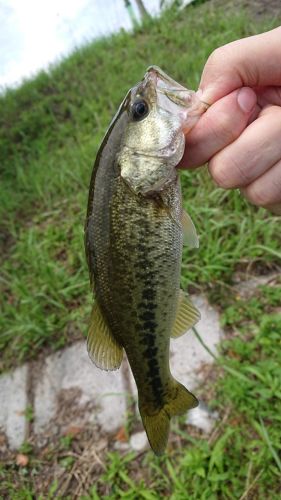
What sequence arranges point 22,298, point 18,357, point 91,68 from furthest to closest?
point 91,68 < point 22,298 < point 18,357

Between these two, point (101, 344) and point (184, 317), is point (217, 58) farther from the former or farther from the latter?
point (101, 344)

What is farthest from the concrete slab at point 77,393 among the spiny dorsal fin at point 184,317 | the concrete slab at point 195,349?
the spiny dorsal fin at point 184,317

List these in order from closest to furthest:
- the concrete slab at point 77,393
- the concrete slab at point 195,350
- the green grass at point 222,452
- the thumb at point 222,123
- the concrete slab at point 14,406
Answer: the thumb at point 222,123
the green grass at point 222,452
the concrete slab at point 195,350
the concrete slab at point 77,393
the concrete slab at point 14,406

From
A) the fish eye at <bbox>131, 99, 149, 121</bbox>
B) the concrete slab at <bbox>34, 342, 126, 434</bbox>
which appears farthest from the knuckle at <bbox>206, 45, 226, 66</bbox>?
the concrete slab at <bbox>34, 342, 126, 434</bbox>

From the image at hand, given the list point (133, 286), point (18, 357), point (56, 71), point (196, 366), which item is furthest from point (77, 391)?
point (56, 71)

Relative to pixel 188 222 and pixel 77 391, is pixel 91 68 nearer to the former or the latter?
pixel 77 391

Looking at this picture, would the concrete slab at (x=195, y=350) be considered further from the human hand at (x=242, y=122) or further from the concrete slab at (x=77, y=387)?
the human hand at (x=242, y=122)

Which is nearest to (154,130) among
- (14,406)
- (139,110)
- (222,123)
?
(139,110)
